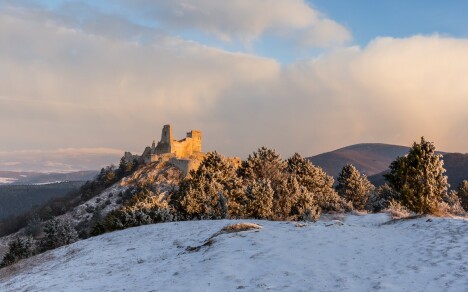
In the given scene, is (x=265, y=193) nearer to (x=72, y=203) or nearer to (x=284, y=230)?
(x=284, y=230)

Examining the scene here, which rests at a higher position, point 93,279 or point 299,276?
point 299,276

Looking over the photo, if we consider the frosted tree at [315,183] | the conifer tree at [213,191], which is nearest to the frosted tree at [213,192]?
the conifer tree at [213,191]

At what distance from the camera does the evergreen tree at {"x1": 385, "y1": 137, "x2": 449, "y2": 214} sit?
30047mm

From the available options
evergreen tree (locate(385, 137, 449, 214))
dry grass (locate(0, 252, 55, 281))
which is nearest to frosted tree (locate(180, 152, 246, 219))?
dry grass (locate(0, 252, 55, 281))

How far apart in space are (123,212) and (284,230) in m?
18.7

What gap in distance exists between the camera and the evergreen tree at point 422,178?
3005 cm

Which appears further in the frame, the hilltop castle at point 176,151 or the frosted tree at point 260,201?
the hilltop castle at point 176,151

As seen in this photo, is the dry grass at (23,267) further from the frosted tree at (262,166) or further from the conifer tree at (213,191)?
the frosted tree at (262,166)

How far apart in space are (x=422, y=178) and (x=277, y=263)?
2240 centimetres

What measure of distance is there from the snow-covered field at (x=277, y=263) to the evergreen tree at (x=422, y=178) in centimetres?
929

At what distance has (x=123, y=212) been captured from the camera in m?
33.1

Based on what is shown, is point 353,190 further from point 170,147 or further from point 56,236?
point 170,147

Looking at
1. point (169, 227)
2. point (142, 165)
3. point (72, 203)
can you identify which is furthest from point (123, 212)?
point (72, 203)

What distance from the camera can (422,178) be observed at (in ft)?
101
